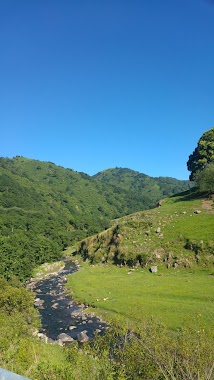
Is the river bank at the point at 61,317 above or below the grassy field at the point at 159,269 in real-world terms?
below

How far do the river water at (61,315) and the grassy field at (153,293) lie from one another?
244 centimetres

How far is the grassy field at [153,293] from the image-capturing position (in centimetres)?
4366

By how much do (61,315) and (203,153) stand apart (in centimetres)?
8901

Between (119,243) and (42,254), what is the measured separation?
34510 mm

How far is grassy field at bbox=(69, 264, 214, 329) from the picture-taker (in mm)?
43656

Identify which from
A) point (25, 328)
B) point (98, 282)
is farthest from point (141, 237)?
point (25, 328)

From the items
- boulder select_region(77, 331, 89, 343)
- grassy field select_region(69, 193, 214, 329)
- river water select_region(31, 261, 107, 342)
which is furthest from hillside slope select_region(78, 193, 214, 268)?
boulder select_region(77, 331, 89, 343)

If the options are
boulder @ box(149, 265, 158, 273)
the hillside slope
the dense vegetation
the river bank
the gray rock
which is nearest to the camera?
the dense vegetation

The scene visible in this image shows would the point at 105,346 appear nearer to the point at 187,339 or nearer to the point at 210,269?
the point at 187,339

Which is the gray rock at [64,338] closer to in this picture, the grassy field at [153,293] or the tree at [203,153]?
the grassy field at [153,293]

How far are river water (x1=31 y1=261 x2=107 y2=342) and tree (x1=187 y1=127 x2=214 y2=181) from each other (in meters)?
72.4

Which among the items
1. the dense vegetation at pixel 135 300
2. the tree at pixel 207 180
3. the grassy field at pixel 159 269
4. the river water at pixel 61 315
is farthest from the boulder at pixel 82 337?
the tree at pixel 207 180

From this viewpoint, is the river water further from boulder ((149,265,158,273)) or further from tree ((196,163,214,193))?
tree ((196,163,214,193))

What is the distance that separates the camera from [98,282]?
224ft
